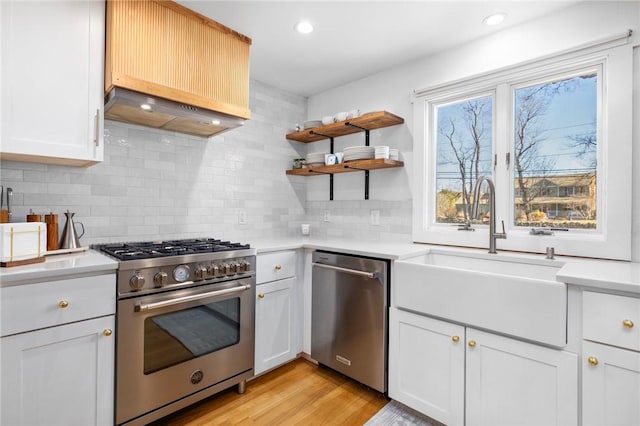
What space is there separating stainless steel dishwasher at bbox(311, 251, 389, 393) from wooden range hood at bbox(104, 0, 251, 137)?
125cm

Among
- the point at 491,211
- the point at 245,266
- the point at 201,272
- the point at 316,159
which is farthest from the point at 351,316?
the point at 316,159

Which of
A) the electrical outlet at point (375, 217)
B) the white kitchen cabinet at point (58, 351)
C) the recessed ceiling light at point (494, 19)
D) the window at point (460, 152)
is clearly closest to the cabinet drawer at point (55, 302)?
the white kitchen cabinet at point (58, 351)

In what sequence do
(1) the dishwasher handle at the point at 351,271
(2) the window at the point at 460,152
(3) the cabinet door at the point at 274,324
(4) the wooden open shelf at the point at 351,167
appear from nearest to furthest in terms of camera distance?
1. (1) the dishwasher handle at the point at 351,271
2. (3) the cabinet door at the point at 274,324
3. (2) the window at the point at 460,152
4. (4) the wooden open shelf at the point at 351,167

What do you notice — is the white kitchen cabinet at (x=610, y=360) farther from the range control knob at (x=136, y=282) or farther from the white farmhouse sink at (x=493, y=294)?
the range control knob at (x=136, y=282)

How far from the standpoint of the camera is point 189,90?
1.99m

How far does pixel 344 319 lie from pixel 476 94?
Answer: 1.89 meters

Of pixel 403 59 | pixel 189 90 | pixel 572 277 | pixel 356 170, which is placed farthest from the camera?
pixel 356 170

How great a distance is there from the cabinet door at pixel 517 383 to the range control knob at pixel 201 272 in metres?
1.47

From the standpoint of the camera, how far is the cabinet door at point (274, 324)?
2266 mm

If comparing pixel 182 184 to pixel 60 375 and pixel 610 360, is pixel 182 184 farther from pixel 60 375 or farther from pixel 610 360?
pixel 610 360

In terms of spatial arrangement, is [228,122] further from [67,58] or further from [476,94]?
[476,94]

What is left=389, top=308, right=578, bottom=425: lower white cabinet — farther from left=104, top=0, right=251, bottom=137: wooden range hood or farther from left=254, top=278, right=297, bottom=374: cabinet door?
left=104, top=0, right=251, bottom=137: wooden range hood

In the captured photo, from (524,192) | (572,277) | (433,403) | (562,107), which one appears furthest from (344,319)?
(562,107)

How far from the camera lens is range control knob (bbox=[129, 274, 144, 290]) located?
1619 mm
